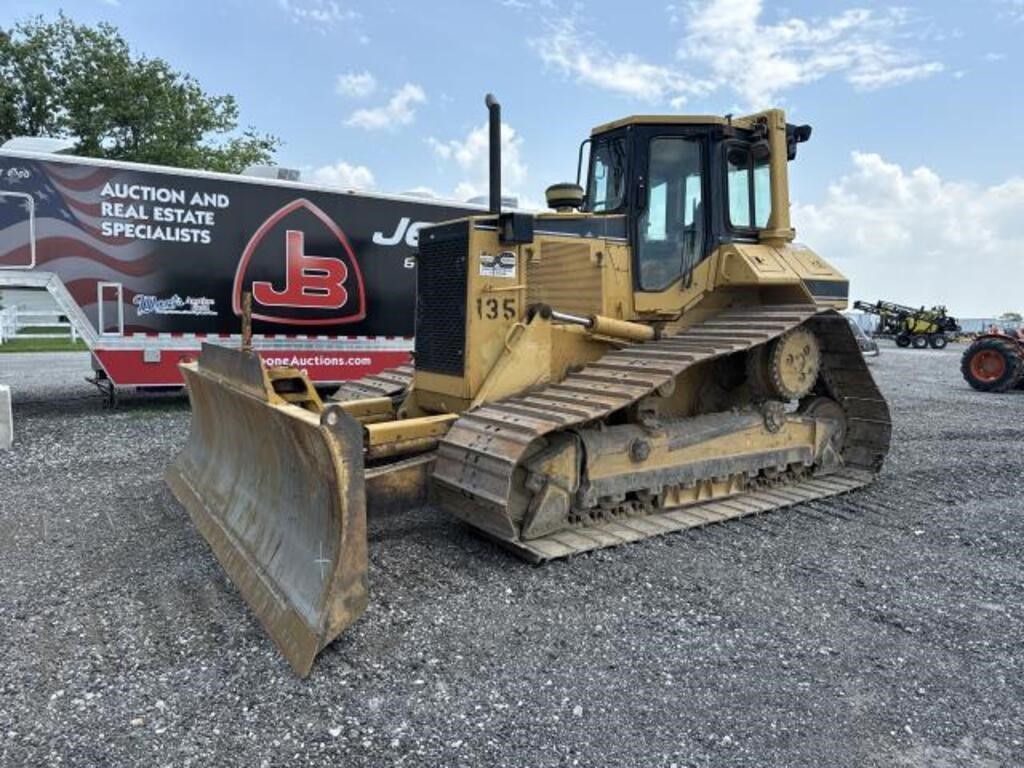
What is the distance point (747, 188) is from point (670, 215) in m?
0.82

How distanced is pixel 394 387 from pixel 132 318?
16.9 ft

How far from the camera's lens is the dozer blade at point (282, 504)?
346cm

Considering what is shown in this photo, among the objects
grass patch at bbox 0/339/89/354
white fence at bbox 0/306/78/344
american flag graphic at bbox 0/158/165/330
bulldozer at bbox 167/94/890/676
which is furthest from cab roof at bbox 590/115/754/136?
white fence at bbox 0/306/78/344

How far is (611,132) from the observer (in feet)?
20.6

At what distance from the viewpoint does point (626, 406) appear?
5.29 meters

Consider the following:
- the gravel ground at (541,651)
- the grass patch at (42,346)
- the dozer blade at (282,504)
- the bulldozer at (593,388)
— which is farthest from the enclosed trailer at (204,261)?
the grass patch at (42,346)

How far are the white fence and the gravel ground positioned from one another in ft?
69.9

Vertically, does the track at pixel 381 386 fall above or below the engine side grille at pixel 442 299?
below

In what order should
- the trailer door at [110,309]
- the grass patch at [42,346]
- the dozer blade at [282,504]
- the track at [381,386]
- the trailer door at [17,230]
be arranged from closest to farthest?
the dozer blade at [282,504] < the track at [381,386] < the trailer door at [17,230] < the trailer door at [110,309] < the grass patch at [42,346]

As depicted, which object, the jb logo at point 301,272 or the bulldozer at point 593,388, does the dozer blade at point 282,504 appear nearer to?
the bulldozer at point 593,388

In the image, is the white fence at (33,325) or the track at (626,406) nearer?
the track at (626,406)

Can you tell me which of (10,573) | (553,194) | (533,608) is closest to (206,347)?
(10,573)

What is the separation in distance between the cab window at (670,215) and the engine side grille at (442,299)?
1.49 m

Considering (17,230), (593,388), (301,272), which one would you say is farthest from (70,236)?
(593,388)
